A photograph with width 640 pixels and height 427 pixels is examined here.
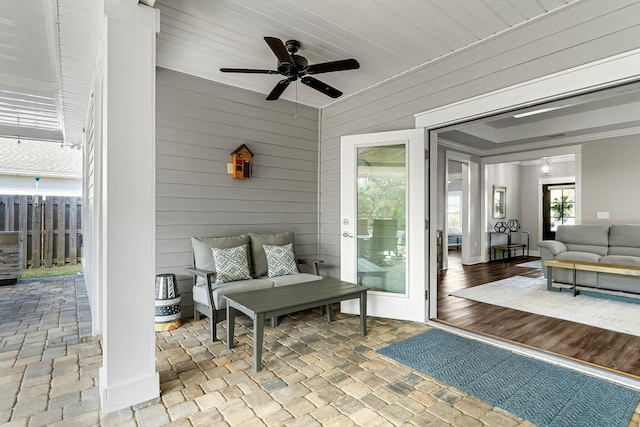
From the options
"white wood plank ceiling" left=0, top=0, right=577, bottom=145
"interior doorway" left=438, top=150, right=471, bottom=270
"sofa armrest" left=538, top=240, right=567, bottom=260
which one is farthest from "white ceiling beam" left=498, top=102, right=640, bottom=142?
"white wood plank ceiling" left=0, top=0, right=577, bottom=145

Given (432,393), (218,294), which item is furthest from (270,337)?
(432,393)

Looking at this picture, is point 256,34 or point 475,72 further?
point 475,72

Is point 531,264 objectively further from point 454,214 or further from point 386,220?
point 386,220

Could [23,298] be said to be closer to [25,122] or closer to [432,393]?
[25,122]

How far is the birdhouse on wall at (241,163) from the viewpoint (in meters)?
4.02

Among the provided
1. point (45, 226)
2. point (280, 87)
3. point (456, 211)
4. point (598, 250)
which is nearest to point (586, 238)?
point (598, 250)

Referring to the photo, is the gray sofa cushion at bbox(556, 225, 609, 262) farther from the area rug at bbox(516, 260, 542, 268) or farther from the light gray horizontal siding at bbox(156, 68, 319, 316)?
the light gray horizontal siding at bbox(156, 68, 319, 316)

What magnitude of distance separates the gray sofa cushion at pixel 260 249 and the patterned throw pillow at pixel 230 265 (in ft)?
0.80

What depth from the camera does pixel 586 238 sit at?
5738mm

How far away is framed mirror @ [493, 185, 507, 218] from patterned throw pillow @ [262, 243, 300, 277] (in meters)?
6.83

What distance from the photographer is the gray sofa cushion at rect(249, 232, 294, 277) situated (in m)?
3.91

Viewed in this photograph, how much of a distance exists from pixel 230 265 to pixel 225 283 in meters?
0.21

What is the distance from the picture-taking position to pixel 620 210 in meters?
5.91

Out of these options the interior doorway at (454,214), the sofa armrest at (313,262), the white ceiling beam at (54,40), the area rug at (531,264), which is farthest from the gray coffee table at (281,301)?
the interior doorway at (454,214)
